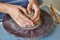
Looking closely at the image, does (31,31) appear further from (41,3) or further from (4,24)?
(41,3)

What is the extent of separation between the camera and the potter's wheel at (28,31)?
960 millimetres

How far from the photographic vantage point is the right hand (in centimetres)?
102

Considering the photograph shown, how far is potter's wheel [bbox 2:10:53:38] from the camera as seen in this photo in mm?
960

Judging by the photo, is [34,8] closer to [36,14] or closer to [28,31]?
[36,14]

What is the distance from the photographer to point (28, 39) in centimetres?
97

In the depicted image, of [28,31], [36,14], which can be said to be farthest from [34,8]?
[28,31]

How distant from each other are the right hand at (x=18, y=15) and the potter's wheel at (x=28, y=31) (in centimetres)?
3

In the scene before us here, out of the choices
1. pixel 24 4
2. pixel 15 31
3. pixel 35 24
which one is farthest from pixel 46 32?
pixel 24 4

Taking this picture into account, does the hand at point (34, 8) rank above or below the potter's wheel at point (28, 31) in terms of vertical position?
above

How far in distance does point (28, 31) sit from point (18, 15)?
162mm

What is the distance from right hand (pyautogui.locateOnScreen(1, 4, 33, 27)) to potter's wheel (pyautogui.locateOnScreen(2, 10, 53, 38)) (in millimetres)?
29

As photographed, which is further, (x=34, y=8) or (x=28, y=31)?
(x=34, y=8)

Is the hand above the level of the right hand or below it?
above

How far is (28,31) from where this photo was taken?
3.21ft
